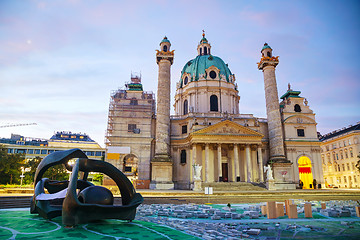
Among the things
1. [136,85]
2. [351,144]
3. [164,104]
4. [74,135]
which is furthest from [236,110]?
[74,135]

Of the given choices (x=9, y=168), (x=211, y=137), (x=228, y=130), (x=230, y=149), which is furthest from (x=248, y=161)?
(x=9, y=168)

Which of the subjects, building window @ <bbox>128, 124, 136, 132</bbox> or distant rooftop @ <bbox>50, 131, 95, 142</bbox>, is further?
distant rooftop @ <bbox>50, 131, 95, 142</bbox>

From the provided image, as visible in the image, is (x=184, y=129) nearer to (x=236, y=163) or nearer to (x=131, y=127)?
(x=131, y=127)

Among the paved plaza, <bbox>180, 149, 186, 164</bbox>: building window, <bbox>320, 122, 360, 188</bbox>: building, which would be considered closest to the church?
<bbox>180, 149, 186, 164</bbox>: building window

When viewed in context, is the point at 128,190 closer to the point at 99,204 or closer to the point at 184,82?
the point at 99,204

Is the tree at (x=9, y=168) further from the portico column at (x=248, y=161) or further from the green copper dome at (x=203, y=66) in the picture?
the portico column at (x=248, y=161)

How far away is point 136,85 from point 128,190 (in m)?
35.8

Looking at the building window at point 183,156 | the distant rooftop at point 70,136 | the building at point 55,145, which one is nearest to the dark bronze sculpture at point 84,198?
the building window at point 183,156

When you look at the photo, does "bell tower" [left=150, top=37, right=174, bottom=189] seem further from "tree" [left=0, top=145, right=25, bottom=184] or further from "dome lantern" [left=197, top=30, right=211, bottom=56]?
"tree" [left=0, top=145, right=25, bottom=184]

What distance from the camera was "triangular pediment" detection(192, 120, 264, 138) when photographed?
3732 cm

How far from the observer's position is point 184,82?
50.5 metres

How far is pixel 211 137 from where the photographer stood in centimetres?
3725

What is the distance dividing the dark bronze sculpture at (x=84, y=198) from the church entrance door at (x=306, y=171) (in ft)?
139

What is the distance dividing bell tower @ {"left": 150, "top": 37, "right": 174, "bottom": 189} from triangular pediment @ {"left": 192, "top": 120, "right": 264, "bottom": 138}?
5900mm
